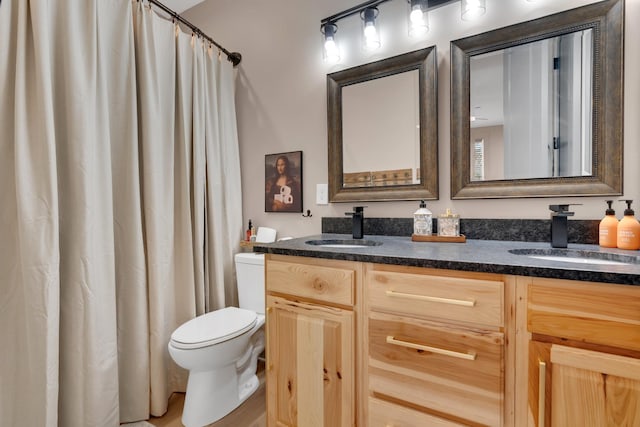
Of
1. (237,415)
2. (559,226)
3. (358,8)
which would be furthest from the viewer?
(358,8)

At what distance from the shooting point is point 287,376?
1270mm

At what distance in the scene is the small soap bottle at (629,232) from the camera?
3.48 feet

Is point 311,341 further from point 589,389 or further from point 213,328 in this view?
point 589,389

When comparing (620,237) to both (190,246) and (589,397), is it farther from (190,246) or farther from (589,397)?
(190,246)

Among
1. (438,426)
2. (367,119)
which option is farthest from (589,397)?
(367,119)

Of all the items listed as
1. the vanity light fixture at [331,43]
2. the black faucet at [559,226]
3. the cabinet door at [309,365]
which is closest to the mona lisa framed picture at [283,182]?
the vanity light fixture at [331,43]

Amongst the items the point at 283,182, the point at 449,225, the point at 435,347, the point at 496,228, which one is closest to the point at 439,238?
the point at 449,225

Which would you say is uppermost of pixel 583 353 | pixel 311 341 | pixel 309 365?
pixel 583 353

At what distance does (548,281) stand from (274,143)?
171 cm

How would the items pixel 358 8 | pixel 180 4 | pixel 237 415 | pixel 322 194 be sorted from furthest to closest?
pixel 180 4, pixel 322 194, pixel 358 8, pixel 237 415

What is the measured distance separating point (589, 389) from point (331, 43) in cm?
188

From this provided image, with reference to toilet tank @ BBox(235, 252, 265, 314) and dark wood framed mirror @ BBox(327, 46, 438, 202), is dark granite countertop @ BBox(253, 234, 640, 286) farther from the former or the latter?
toilet tank @ BBox(235, 252, 265, 314)

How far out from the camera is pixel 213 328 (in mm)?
1522

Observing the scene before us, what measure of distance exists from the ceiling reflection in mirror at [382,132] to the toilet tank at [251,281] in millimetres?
751
